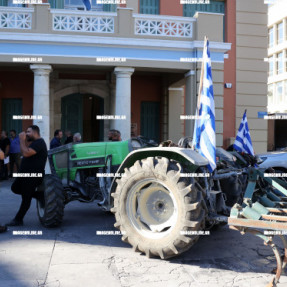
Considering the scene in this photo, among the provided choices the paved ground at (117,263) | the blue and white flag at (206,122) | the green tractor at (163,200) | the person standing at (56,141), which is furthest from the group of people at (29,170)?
the person standing at (56,141)

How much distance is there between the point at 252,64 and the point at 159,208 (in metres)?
12.5

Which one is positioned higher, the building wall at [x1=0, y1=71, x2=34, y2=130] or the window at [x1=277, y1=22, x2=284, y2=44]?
the window at [x1=277, y1=22, x2=284, y2=44]

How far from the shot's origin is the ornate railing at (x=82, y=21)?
11.9 metres

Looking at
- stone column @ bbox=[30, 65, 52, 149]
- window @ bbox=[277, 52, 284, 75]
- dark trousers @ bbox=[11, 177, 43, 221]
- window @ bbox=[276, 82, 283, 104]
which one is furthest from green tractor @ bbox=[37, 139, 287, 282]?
window @ bbox=[277, 52, 284, 75]

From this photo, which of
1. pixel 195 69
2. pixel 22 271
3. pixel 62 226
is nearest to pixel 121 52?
pixel 195 69

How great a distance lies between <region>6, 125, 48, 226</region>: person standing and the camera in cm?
618

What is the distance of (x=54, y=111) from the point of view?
15148mm

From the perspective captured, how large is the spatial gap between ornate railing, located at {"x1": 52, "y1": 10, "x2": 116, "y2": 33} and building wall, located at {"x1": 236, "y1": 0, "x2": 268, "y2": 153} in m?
5.98

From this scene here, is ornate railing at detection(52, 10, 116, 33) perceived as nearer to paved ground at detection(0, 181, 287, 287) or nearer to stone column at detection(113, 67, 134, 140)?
stone column at detection(113, 67, 134, 140)

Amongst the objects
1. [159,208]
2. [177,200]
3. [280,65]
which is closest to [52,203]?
[159,208]

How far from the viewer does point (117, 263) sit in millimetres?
4398

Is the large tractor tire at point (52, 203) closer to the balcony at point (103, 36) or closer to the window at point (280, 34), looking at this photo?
the balcony at point (103, 36)

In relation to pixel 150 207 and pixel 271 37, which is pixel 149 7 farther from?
pixel 271 37

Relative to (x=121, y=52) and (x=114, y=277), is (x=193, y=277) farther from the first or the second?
(x=121, y=52)
